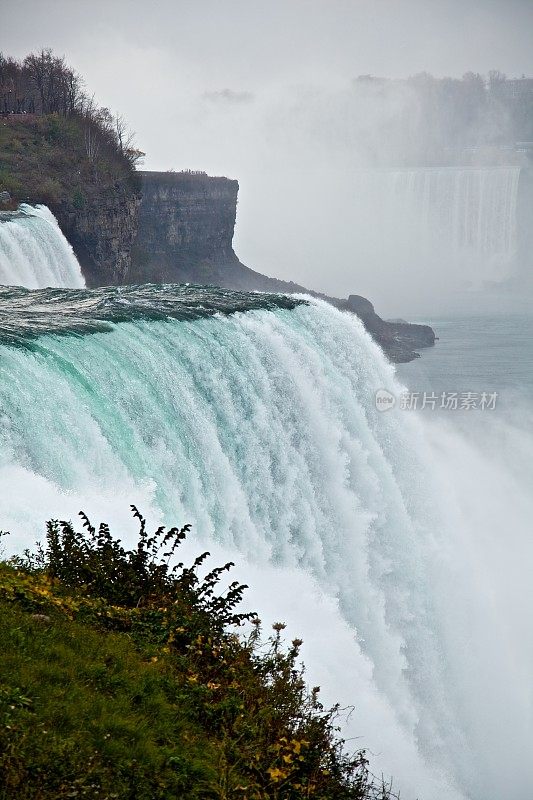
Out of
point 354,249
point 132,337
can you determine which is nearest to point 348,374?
point 132,337

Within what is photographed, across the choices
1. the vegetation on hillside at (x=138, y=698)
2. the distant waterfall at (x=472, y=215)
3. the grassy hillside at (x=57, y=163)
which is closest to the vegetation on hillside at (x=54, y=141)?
the grassy hillside at (x=57, y=163)

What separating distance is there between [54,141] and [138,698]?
41875 mm

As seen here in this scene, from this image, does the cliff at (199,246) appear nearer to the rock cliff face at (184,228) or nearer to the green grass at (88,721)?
the rock cliff face at (184,228)

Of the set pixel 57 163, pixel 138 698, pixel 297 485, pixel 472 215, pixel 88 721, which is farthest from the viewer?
pixel 472 215

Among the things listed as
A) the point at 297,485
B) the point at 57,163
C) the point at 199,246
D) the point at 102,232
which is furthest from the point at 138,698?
the point at 199,246

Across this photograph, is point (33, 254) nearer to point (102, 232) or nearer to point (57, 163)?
point (102, 232)

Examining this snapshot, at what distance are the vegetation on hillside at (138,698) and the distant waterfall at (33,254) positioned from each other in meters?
19.8

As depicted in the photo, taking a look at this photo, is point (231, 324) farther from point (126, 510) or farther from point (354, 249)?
point (354, 249)

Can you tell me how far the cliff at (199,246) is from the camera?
185 ft

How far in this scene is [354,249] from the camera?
10312cm

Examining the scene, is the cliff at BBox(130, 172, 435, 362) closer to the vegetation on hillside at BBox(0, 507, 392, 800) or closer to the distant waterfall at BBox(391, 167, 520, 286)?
the distant waterfall at BBox(391, 167, 520, 286)

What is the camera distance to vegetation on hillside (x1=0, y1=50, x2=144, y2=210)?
127ft

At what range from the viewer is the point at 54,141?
4412cm

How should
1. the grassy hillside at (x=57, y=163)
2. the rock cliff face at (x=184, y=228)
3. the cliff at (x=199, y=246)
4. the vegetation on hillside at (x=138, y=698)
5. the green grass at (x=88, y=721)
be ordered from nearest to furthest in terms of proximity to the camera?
the green grass at (x=88, y=721), the vegetation on hillside at (x=138, y=698), the grassy hillside at (x=57, y=163), the cliff at (x=199, y=246), the rock cliff face at (x=184, y=228)
